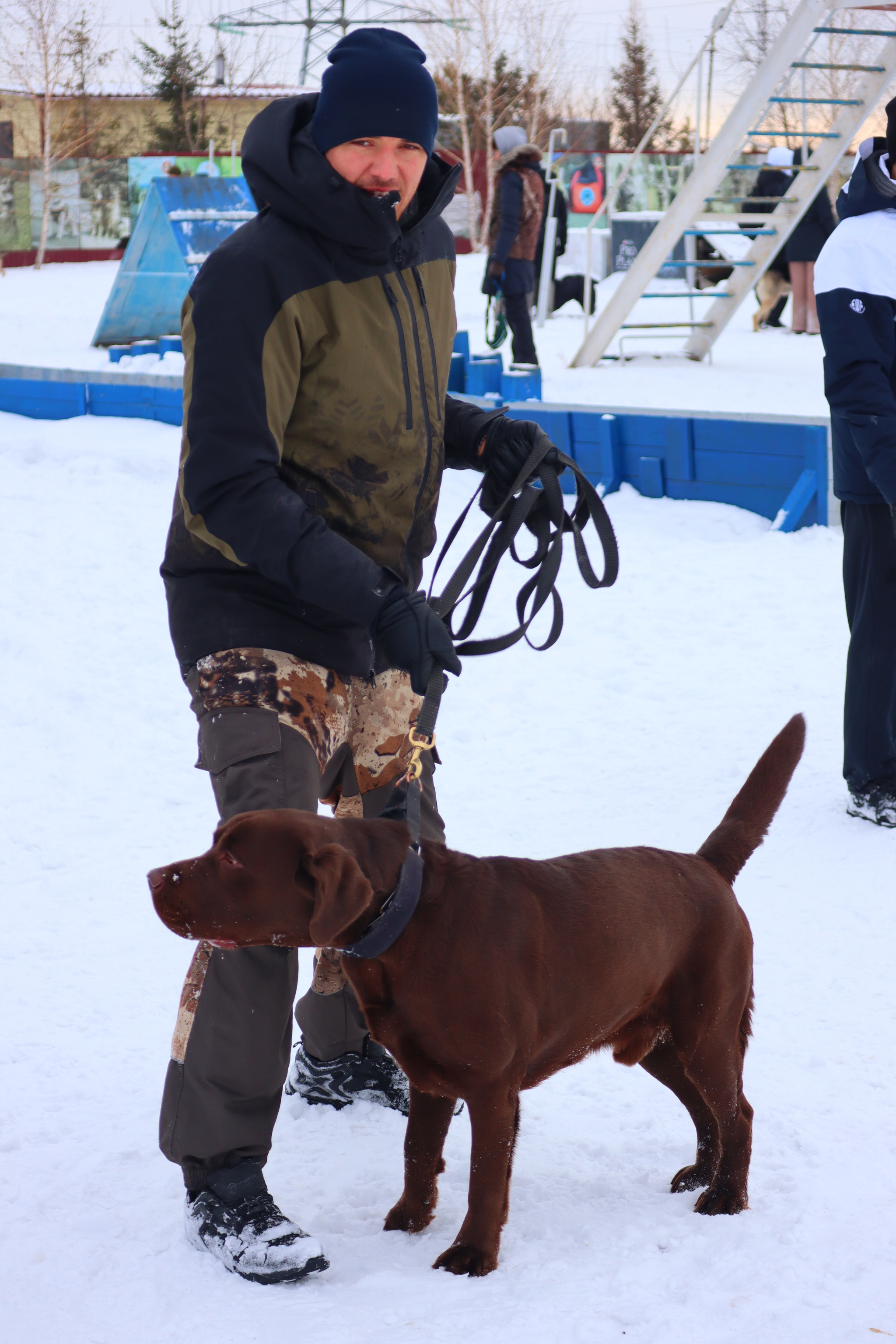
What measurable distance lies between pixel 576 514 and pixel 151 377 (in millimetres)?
7409

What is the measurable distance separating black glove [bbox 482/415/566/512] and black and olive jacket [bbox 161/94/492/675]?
20 centimetres

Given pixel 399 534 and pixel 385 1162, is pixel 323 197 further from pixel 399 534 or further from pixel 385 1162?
pixel 385 1162

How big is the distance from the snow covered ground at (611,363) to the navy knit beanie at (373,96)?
6.04 meters

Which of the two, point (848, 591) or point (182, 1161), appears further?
point (848, 591)

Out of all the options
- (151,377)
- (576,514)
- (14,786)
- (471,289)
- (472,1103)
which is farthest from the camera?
(471,289)

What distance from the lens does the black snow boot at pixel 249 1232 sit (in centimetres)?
221

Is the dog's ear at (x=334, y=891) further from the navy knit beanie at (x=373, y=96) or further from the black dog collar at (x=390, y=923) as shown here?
the navy knit beanie at (x=373, y=96)

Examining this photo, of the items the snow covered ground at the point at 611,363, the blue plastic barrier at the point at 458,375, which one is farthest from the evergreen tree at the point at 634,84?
the blue plastic barrier at the point at 458,375

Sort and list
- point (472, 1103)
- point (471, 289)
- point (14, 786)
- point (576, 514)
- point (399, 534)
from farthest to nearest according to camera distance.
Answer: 1. point (471, 289)
2. point (14, 786)
3. point (576, 514)
4. point (399, 534)
5. point (472, 1103)

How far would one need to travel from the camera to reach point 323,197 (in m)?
2.30

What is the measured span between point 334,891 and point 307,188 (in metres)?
1.28

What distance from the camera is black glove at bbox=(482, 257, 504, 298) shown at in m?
11.1

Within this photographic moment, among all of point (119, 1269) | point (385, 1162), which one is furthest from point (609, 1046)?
point (119, 1269)

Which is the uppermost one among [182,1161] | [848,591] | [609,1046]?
[848,591]
